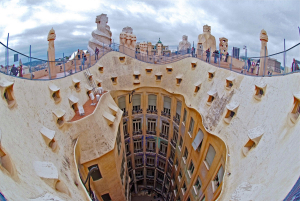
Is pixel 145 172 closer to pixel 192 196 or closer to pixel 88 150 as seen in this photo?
pixel 192 196

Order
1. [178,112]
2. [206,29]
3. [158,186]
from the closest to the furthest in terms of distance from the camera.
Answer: [178,112]
[158,186]
[206,29]

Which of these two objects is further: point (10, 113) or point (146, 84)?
point (146, 84)

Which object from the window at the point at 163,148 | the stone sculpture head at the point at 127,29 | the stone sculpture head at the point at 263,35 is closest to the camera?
the stone sculpture head at the point at 263,35

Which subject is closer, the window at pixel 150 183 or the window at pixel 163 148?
the window at pixel 163 148

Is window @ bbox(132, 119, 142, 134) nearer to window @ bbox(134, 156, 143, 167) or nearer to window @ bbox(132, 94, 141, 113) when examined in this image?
window @ bbox(132, 94, 141, 113)

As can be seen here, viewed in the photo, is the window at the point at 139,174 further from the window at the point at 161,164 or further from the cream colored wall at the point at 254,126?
the cream colored wall at the point at 254,126

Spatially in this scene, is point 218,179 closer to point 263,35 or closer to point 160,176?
point 263,35

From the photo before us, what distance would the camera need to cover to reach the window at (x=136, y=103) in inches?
1044

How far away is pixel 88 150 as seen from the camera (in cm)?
1419

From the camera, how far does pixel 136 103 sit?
87.8ft

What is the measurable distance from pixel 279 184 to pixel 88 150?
11.2 m

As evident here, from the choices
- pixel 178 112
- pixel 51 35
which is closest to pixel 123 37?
pixel 51 35

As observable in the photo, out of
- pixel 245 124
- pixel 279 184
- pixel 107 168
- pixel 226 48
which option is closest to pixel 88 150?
pixel 107 168

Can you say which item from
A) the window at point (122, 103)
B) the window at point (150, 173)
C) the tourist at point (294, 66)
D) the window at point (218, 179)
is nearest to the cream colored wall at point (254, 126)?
A: the tourist at point (294, 66)
